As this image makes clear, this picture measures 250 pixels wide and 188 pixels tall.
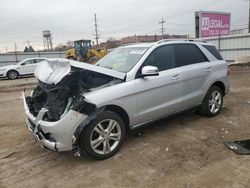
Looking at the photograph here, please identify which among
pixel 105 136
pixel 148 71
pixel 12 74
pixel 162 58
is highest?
pixel 162 58

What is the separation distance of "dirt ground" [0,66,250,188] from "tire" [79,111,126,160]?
154 millimetres

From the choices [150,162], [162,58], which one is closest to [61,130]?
[150,162]

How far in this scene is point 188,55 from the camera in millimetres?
5176

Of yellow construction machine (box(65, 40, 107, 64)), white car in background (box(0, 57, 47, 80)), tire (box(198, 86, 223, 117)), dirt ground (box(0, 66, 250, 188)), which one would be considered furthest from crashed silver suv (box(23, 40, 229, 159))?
yellow construction machine (box(65, 40, 107, 64))

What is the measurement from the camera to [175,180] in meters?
3.24

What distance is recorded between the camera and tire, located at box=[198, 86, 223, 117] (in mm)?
5516

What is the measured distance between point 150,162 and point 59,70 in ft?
6.44

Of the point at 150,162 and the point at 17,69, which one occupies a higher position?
the point at 17,69

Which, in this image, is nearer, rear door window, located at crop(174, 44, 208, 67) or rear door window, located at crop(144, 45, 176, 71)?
rear door window, located at crop(144, 45, 176, 71)

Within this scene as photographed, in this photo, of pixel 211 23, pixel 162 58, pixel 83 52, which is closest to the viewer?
pixel 162 58

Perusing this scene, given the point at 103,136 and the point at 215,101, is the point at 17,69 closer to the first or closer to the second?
the point at 215,101

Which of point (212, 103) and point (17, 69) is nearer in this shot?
point (212, 103)

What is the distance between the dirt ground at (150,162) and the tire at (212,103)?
0.33 meters

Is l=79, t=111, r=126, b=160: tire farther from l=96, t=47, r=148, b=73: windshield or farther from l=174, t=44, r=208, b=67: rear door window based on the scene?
l=174, t=44, r=208, b=67: rear door window
